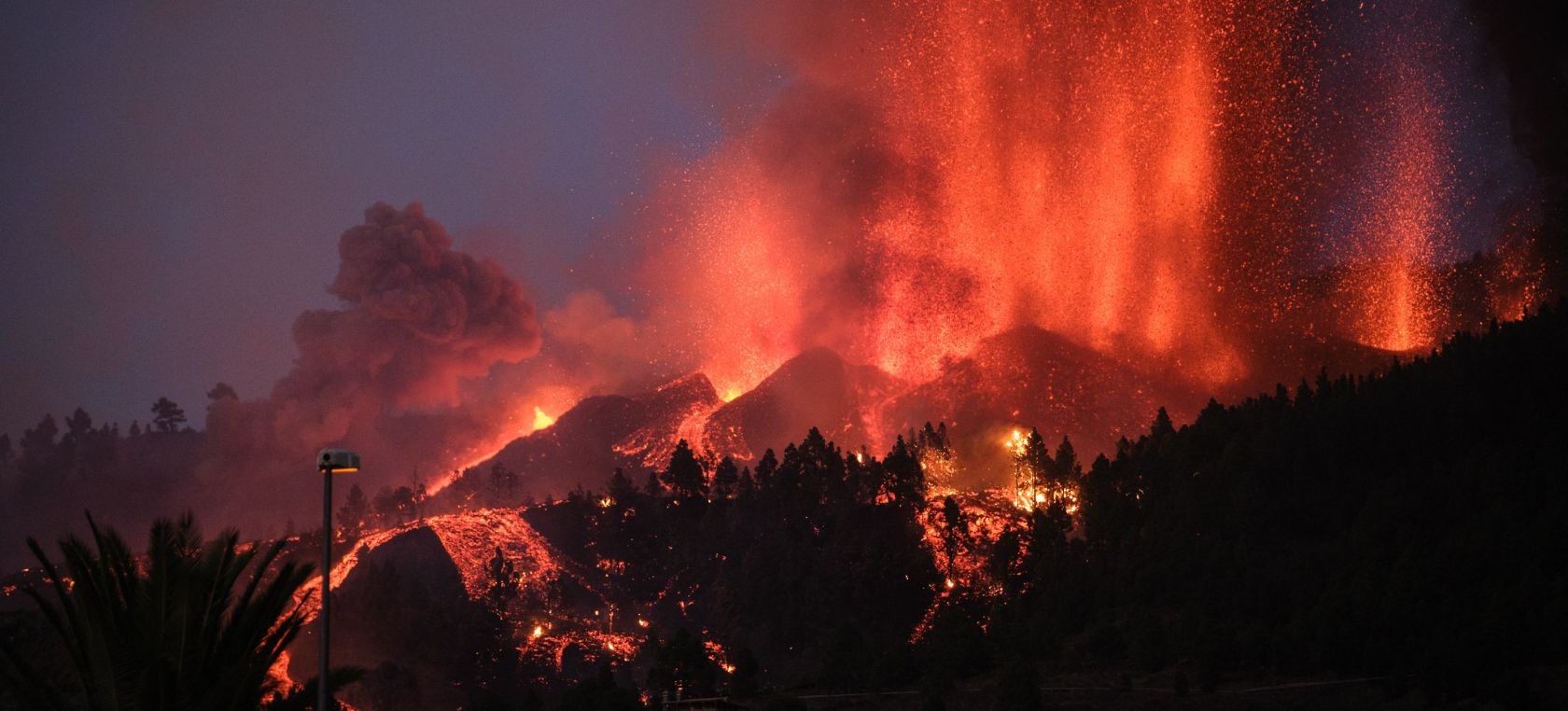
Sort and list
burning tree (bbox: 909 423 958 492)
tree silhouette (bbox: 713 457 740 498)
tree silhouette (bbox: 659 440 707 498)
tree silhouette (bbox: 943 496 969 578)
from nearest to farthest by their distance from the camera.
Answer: tree silhouette (bbox: 943 496 969 578) → burning tree (bbox: 909 423 958 492) → tree silhouette (bbox: 659 440 707 498) → tree silhouette (bbox: 713 457 740 498)

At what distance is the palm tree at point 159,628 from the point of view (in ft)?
104

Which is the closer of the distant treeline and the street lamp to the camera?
the street lamp

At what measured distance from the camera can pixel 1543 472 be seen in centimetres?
10081

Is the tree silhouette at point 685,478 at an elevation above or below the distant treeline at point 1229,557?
above

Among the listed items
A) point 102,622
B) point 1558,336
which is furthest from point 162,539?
point 1558,336

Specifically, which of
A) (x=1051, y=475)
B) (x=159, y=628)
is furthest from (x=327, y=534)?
(x=1051, y=475)

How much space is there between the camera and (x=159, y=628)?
107 ft

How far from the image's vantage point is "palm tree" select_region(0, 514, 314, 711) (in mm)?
31547

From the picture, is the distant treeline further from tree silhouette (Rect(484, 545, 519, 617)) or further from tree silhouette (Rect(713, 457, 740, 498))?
tree silhouette (Rect(484, 545, 519, 617))

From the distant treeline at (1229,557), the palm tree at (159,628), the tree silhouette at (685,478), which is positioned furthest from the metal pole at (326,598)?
the tree silhouette at (685,478)

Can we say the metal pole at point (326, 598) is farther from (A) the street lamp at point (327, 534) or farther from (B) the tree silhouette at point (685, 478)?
(B) the tree silhouette at point (685, 478)

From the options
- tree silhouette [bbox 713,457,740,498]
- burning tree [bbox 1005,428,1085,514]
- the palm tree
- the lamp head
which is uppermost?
tree silhouette [bbox 713,457,740,498]

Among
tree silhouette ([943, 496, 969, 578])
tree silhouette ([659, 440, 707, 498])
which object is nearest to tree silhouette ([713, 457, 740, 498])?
tree silhouette ([659, 440, 707, 498])

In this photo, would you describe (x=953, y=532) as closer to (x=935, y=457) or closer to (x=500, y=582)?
(x=935, y=457)
